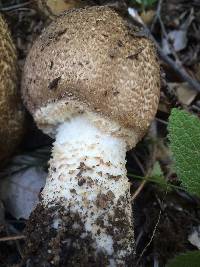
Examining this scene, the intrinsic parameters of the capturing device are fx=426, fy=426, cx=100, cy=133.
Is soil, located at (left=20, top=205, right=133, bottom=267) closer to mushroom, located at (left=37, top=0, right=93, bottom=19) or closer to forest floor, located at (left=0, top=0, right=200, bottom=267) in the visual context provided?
forest floor, located at (left=0, top=0, right=200, bottom=267)

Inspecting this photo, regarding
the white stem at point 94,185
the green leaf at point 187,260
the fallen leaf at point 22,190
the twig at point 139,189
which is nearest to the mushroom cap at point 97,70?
the white stem at point 94,185

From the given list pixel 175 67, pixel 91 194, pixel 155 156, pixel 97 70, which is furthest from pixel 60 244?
pixel 175 67

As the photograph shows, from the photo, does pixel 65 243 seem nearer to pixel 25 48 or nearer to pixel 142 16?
pixel 25 48

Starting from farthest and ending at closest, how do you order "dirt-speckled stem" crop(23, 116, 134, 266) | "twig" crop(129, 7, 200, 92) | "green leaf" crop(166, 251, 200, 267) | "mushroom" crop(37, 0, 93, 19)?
"twig" crop(129, 7, 200, 92)
"mushroom" crop(37, 0, 93, 19)
"dirt-speckled stem" crop(23, 116, 134, 266)
"green leaf" crop(166, 251, 200, 267)

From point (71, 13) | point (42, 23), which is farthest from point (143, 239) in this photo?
point (42, 23)

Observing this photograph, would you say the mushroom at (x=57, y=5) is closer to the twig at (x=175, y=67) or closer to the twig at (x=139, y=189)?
the twig at (x=175, y=67)

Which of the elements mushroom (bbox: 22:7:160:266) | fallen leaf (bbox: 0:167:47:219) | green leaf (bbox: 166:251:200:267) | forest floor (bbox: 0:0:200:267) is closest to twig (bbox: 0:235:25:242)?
forest floor (bbox: 0:0:200:267)
